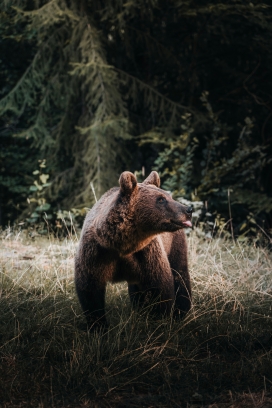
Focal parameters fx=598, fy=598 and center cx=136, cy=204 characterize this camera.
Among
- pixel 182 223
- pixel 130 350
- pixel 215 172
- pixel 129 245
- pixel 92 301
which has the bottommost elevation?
pixel 215 172

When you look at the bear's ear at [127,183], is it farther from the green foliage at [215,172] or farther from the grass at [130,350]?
the green foliage at [215,172]

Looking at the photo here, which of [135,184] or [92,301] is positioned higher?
[135,184]

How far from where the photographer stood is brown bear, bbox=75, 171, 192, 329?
3.76m

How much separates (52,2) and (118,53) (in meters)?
1.62

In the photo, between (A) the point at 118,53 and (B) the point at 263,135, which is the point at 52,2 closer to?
(A) the point at 118,53

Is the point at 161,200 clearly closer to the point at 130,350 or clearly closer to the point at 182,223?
the point at 182,223

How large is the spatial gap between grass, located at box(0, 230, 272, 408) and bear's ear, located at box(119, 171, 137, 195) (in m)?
0.91

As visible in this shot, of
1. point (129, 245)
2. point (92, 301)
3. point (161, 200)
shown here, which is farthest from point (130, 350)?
point (161, 200)

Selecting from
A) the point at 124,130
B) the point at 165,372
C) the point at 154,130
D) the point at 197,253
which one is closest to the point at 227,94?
the point at 154,130

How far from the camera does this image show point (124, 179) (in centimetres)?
372

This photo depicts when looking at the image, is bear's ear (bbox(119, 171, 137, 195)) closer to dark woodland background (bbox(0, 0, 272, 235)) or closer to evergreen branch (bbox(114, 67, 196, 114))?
dark woodland background (bbox(0, 0, 272, 235))

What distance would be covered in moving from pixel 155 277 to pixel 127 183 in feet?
2.32

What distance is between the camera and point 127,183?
3.74m

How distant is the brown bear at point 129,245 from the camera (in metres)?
3.76
